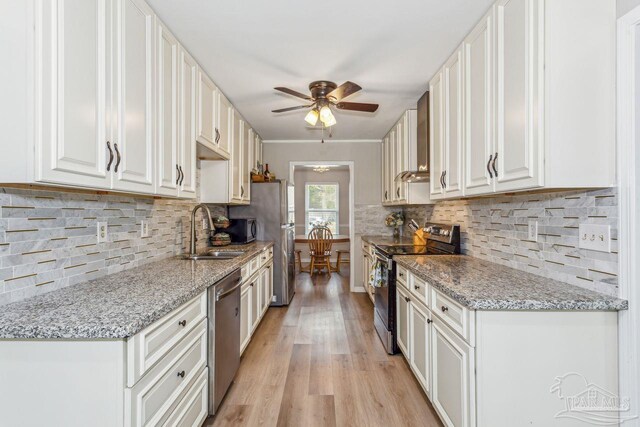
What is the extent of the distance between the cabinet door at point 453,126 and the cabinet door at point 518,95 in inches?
17.3

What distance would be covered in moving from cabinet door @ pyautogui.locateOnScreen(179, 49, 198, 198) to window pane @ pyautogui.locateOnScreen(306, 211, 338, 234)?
5.67 metres

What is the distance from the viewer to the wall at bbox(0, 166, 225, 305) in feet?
4.27

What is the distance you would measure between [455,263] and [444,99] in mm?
1165

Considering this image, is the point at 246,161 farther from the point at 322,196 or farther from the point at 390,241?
the point at 322,196

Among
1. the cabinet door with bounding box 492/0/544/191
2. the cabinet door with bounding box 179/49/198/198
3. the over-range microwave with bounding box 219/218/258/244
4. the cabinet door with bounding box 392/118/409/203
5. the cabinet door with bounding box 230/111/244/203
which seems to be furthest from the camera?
the over-range microwave with bounding box 219/218/258/244

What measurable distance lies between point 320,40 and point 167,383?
2.04m

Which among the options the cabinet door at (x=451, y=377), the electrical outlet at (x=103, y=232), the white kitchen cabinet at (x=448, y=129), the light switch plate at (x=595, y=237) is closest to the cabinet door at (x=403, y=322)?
the cabinet door at (x=451, y=377)

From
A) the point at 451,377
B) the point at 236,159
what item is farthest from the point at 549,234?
the point at 236,159

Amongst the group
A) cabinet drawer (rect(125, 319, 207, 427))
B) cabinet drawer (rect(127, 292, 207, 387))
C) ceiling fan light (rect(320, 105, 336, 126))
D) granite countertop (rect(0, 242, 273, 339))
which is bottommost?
cabinet drawer (rect(125, 319, 207, 427))

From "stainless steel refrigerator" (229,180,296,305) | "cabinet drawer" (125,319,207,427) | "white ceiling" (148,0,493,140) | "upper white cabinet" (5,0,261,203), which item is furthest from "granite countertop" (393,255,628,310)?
"stainless steel refrigerator" (229,180,296,305)

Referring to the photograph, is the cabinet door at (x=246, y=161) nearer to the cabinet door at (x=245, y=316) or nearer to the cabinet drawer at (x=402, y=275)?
the cabinet door at (x=245, y=316)

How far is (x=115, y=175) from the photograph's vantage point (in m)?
1.45

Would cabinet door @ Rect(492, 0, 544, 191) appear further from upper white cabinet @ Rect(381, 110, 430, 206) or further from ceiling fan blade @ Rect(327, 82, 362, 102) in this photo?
upper white cabinet @ Rect(381, 110, 430, 206)

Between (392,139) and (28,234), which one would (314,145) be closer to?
(392,139)
